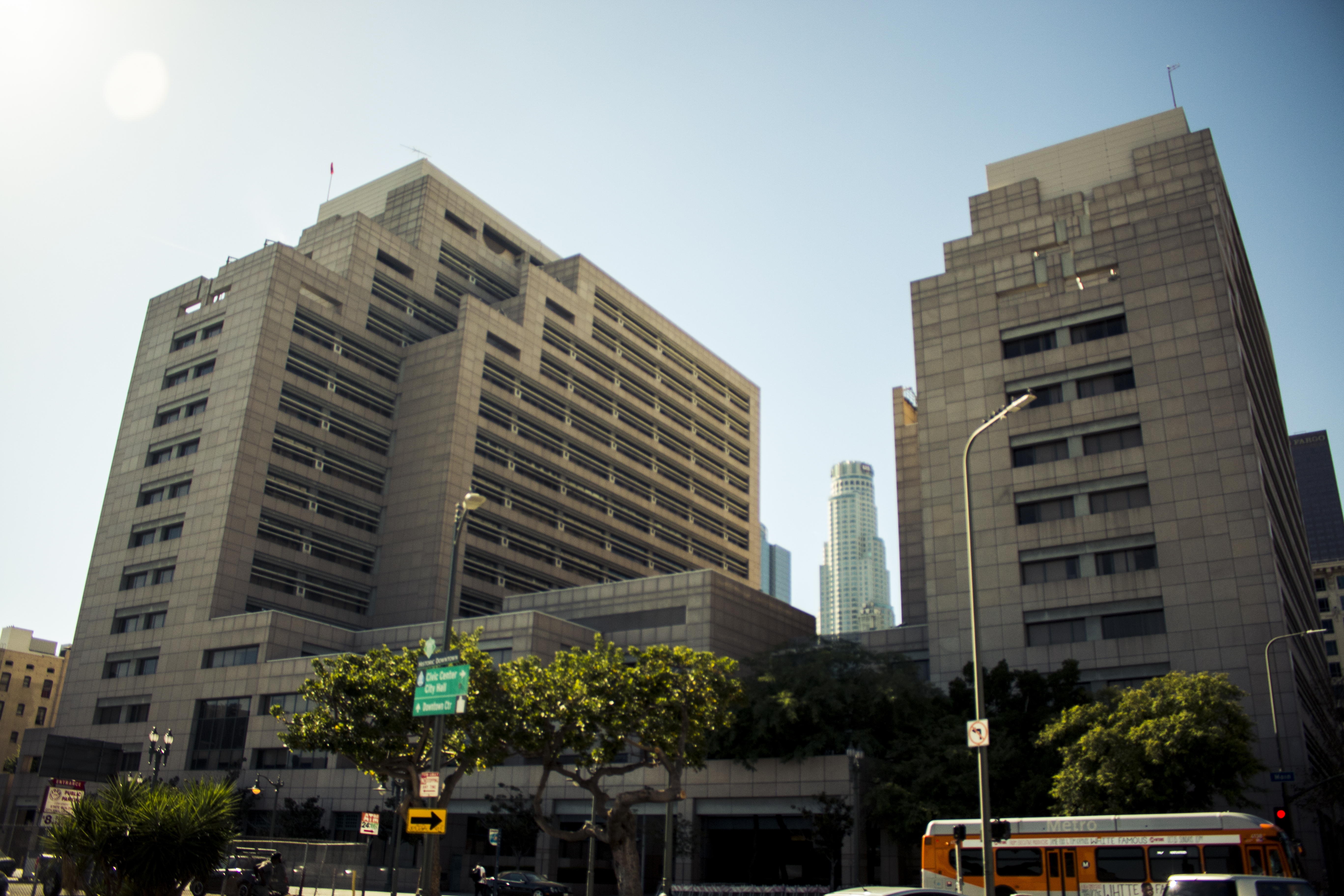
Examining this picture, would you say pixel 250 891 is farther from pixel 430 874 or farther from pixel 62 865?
pixel 62 865

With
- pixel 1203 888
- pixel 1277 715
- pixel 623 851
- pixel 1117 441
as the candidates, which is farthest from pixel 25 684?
pixel 1203 888

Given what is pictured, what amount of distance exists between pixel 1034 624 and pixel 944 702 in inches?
467

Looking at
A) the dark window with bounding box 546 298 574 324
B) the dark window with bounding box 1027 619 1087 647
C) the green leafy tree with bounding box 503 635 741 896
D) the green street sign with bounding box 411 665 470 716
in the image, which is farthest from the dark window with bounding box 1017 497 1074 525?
the dark window with bounding box 546 298 574 324

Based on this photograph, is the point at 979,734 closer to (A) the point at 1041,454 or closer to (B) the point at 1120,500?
(B) the point at 1120,500

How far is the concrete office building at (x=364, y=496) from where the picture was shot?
71812mm

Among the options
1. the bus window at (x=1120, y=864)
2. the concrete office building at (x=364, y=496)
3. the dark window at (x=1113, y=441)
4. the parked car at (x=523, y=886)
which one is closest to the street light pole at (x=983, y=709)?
the bus window at (x=1120, y=864)

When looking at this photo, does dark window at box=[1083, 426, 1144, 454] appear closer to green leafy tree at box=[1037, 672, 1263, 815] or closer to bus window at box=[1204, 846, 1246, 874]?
green leafy tree at box=[1037, 672, 1263, 815]

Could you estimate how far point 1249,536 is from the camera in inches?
2179

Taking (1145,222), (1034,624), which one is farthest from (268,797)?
(1145,222)

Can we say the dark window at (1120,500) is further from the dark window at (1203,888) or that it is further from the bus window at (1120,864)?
the dark window at (1203,888)

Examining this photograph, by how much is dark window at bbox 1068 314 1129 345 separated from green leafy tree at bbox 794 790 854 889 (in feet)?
116

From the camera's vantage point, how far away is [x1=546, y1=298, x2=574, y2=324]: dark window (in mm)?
104562

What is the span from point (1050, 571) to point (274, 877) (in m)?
47.2

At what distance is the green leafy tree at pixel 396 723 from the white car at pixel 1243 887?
937 inches
